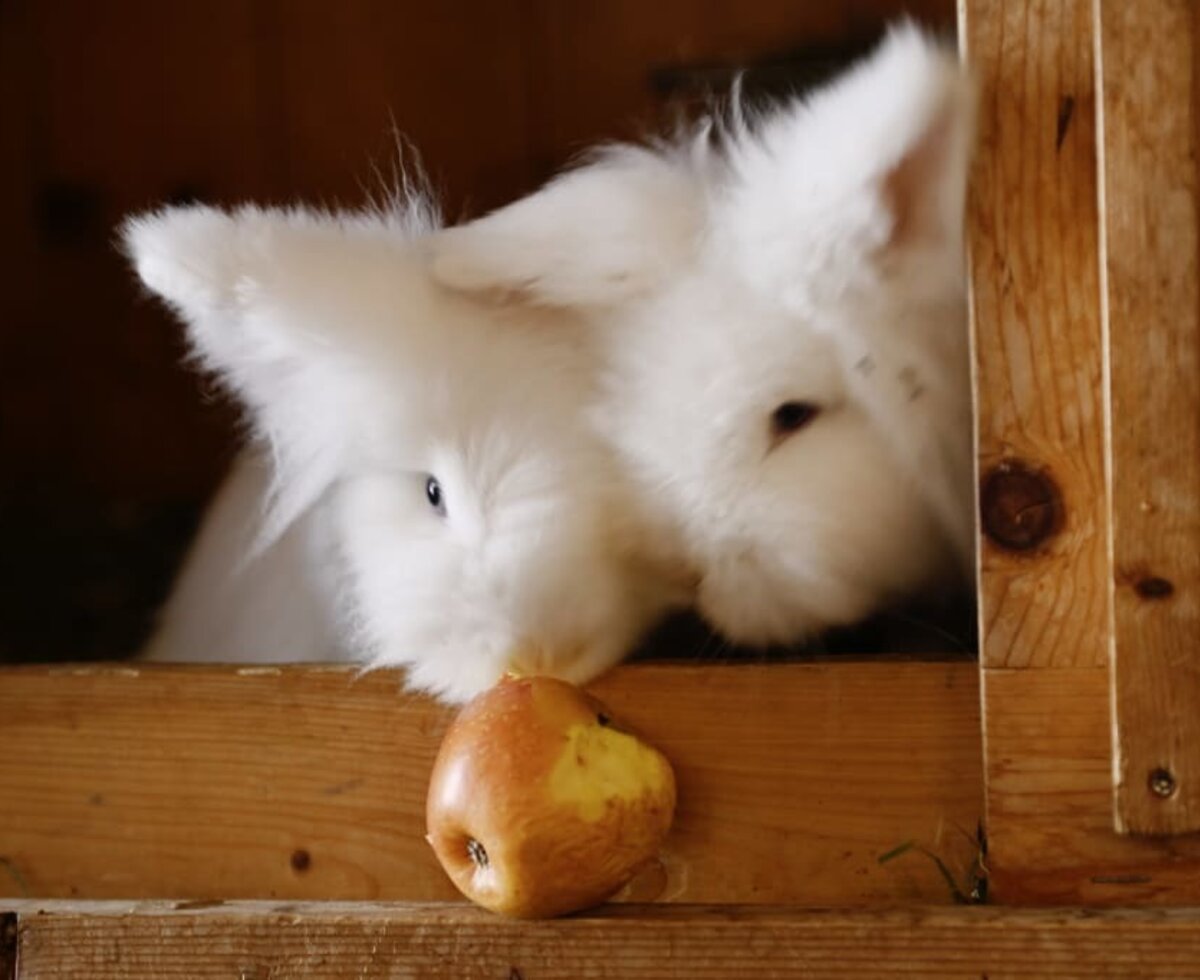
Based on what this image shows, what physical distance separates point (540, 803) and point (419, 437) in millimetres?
318

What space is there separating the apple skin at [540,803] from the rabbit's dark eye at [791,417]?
22 cm

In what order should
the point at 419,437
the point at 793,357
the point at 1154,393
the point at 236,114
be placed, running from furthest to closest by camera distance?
the point at 236,114, the point at 419,437, the point at 793,357, the point at 1154,393

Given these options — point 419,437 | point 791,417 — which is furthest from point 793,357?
point 419,437

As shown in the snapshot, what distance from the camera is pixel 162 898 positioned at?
1.12m

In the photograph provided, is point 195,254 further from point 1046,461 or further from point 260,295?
point 1046,461

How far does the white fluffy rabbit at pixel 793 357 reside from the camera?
995 mm

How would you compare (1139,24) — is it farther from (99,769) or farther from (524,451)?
(99,769)

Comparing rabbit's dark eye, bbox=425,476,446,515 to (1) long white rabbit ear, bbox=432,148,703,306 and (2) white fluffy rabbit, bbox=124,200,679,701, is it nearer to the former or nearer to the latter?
(2) white fluffy rabbit, bbox=124,200,679,701

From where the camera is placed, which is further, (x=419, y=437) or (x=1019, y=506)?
(x=419, y=437)

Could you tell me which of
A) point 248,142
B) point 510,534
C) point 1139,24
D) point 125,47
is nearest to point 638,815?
point 510,534

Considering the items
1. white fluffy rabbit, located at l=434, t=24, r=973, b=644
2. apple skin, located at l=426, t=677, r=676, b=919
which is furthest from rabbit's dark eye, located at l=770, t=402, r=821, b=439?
apple skin, located at l=426, t=677, r=676, b=919

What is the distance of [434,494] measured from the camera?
3.75 feet

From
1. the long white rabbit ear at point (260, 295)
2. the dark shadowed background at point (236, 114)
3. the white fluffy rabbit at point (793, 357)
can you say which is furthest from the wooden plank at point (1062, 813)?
the dark shadowed background at point (236, 114)

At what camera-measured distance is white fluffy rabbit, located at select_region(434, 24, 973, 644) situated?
99 cm
